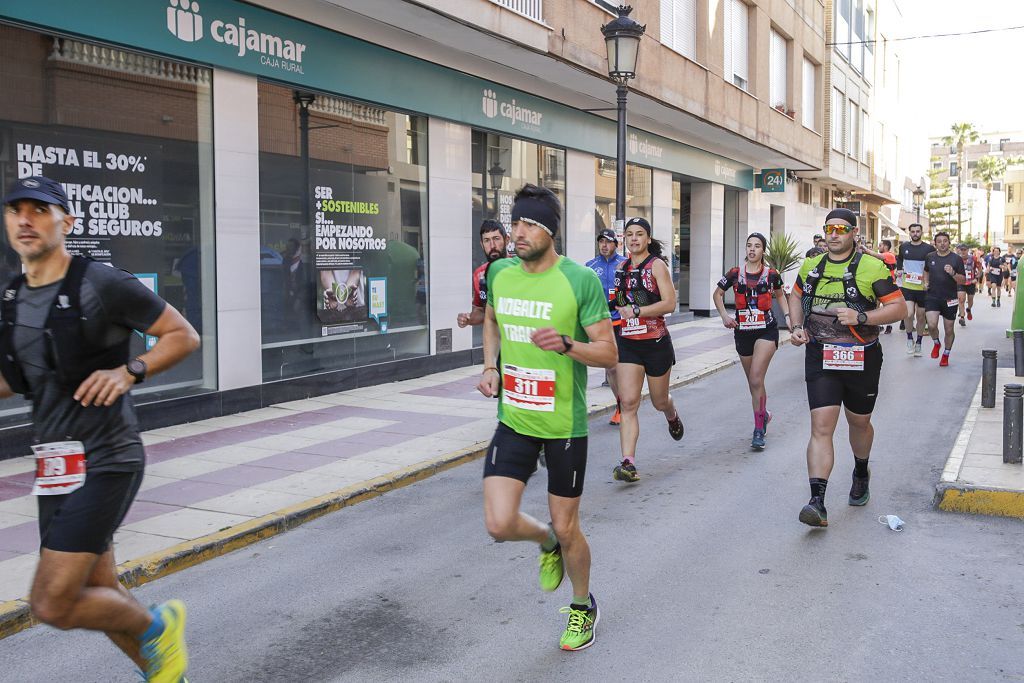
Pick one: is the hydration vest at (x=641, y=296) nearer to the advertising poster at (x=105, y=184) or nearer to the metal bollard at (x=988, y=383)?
the metal bollard at (x=988, y=383)

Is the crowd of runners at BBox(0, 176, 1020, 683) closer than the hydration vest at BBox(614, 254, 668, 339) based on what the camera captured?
Yes

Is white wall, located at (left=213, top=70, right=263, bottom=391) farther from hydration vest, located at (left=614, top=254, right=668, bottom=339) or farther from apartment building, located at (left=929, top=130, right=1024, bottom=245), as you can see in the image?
apartment building, located at (left=929, top=130, right=1024, bottom=245)

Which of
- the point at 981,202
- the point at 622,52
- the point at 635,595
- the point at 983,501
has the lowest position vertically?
the point at 635,595

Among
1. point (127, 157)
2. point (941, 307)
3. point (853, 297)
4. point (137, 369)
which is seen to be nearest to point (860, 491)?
point (853, 297)

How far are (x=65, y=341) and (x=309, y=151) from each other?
28.7ft

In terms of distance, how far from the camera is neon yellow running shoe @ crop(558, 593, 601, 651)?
427cm

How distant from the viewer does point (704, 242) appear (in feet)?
85.5

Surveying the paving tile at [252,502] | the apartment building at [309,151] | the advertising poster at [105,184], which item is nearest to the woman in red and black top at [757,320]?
the paving tile at [252,502]

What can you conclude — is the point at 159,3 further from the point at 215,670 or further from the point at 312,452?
the point at 215,670

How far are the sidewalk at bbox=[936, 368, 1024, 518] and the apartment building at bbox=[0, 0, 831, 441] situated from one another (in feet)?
23.5

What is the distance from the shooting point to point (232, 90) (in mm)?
10461

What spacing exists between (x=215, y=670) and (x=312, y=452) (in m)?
4.51

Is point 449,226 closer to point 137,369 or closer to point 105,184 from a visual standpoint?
point 105,184

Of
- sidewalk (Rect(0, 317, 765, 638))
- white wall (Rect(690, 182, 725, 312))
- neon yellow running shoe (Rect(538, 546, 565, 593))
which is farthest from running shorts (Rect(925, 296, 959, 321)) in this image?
neon yellow running shoe (Rect(538, 546, 565, 593))
